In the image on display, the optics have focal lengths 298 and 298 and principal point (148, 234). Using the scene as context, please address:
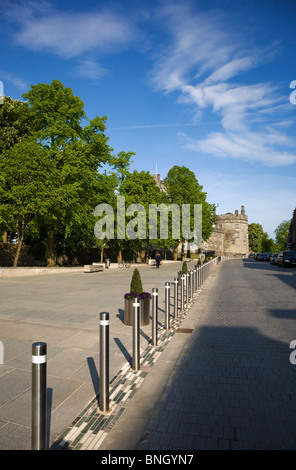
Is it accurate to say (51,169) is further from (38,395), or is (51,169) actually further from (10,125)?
(38,395)

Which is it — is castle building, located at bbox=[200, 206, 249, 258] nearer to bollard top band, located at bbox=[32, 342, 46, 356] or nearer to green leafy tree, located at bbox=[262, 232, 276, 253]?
green leafy tree, located at bbox=[262, 232, 276, 253]

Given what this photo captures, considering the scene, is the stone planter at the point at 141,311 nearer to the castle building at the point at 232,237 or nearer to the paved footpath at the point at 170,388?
the paved footpath at the point at 170,388

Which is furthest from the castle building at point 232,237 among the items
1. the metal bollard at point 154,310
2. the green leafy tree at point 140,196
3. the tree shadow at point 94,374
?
the tree shadow at point 94,374

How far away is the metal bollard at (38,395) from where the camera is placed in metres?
2.47

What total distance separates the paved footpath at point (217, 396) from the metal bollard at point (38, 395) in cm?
69

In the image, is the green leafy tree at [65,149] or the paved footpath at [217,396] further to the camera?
the green leafy tree at [65,149]

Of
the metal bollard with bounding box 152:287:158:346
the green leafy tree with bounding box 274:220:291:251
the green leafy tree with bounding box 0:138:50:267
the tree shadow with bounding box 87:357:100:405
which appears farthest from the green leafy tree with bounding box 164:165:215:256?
the green leafy tree with bounding box 274:220:291:251

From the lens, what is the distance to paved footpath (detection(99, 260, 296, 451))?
3.03 meters

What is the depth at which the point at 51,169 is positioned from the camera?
893 inches

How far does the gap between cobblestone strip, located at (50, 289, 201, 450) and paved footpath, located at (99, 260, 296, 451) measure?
0.10 meters

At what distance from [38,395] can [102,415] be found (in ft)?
4.19

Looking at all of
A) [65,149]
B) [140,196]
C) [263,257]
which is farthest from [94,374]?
[263,257]

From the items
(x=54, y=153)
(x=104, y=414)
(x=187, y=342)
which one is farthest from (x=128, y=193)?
(x=104, y=414)
